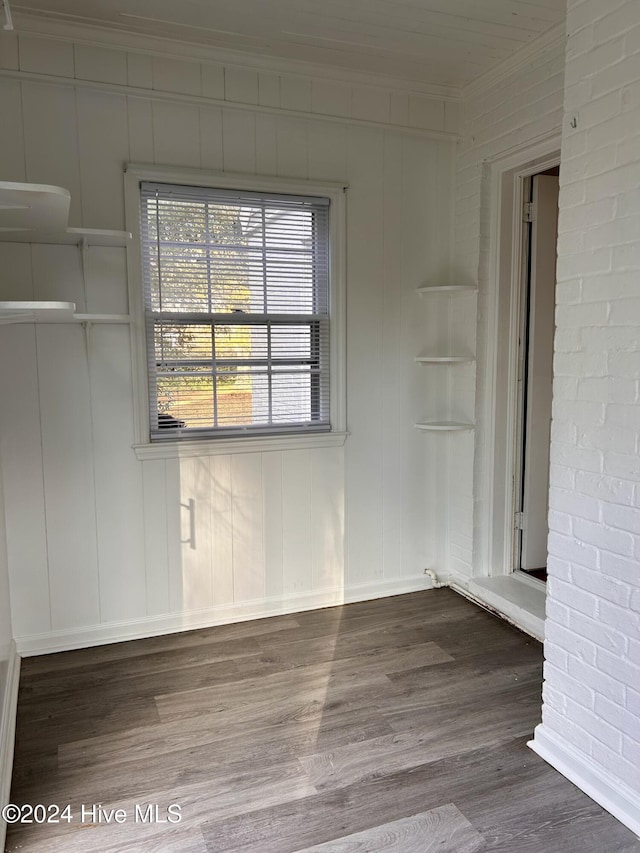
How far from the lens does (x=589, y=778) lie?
205 centimetres

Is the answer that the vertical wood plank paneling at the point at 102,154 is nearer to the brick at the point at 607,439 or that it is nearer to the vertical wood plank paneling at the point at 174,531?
the vertical wood plank paneling at the point at 174,531

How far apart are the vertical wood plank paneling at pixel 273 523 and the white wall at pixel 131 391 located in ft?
0.03

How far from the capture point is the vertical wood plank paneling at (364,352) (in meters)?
3.35

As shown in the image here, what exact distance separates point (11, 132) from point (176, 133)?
69 cm

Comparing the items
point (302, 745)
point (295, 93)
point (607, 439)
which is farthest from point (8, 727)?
point (295, 93)

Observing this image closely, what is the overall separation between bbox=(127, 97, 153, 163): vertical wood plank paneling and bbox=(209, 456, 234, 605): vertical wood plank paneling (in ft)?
4.67

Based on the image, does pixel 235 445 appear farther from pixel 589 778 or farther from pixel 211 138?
pixel 589 778

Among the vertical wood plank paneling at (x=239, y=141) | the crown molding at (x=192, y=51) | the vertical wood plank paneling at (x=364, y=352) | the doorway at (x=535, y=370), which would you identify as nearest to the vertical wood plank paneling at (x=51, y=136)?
the crown molding at (x=192, y=51)

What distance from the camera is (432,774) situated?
2.14 meters

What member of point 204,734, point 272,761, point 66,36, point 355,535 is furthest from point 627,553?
point 66,36

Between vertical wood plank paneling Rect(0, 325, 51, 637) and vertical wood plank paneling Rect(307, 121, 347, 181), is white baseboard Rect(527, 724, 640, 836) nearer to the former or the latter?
vertical wood plank paneling Rect(0, 325, 51, 637)

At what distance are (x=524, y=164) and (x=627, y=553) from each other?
208 cm

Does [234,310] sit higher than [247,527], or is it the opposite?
[234,310]

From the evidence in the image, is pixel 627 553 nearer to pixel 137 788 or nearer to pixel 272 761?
pixel 272 761
